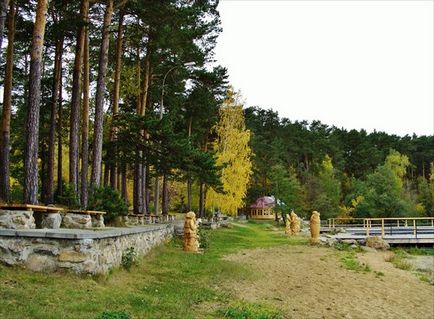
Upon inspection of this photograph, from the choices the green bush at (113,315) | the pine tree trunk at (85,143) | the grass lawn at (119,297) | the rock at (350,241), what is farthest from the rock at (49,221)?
the rock at (350,241)

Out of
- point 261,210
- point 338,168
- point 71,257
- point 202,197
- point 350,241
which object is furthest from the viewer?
point 261,210

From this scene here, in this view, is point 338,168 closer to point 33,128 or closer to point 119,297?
point 33,128

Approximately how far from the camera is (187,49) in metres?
24.9

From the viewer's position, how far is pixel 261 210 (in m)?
69.4

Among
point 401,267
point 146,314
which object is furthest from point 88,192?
point 401,267

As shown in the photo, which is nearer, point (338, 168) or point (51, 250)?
point (51, 250)

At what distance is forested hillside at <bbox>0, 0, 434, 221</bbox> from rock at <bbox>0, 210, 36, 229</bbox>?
142cm

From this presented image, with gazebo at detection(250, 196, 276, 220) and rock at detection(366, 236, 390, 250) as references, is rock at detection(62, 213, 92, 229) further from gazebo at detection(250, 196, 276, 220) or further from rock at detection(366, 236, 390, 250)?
gazebo at detection(250, 196, 276, 220)

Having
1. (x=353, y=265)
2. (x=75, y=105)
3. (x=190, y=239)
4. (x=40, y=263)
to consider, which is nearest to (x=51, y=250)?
(x=40, y=263)

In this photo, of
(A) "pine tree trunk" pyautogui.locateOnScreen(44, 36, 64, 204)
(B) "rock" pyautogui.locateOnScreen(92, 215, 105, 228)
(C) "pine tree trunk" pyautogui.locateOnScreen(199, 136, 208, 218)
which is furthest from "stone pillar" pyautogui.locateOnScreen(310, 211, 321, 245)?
(B) "rock" pyautogui.locateOnScreen(92, 215, 105, 228)

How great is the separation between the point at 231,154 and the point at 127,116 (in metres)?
17.6

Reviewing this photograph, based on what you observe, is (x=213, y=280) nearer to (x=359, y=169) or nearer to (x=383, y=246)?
(x=383, y=246)

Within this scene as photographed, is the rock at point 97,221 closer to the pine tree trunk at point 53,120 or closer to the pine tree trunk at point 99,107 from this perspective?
the pine tree trunk at point 99,107

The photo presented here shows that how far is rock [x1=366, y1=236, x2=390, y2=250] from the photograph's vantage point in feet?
82.9
